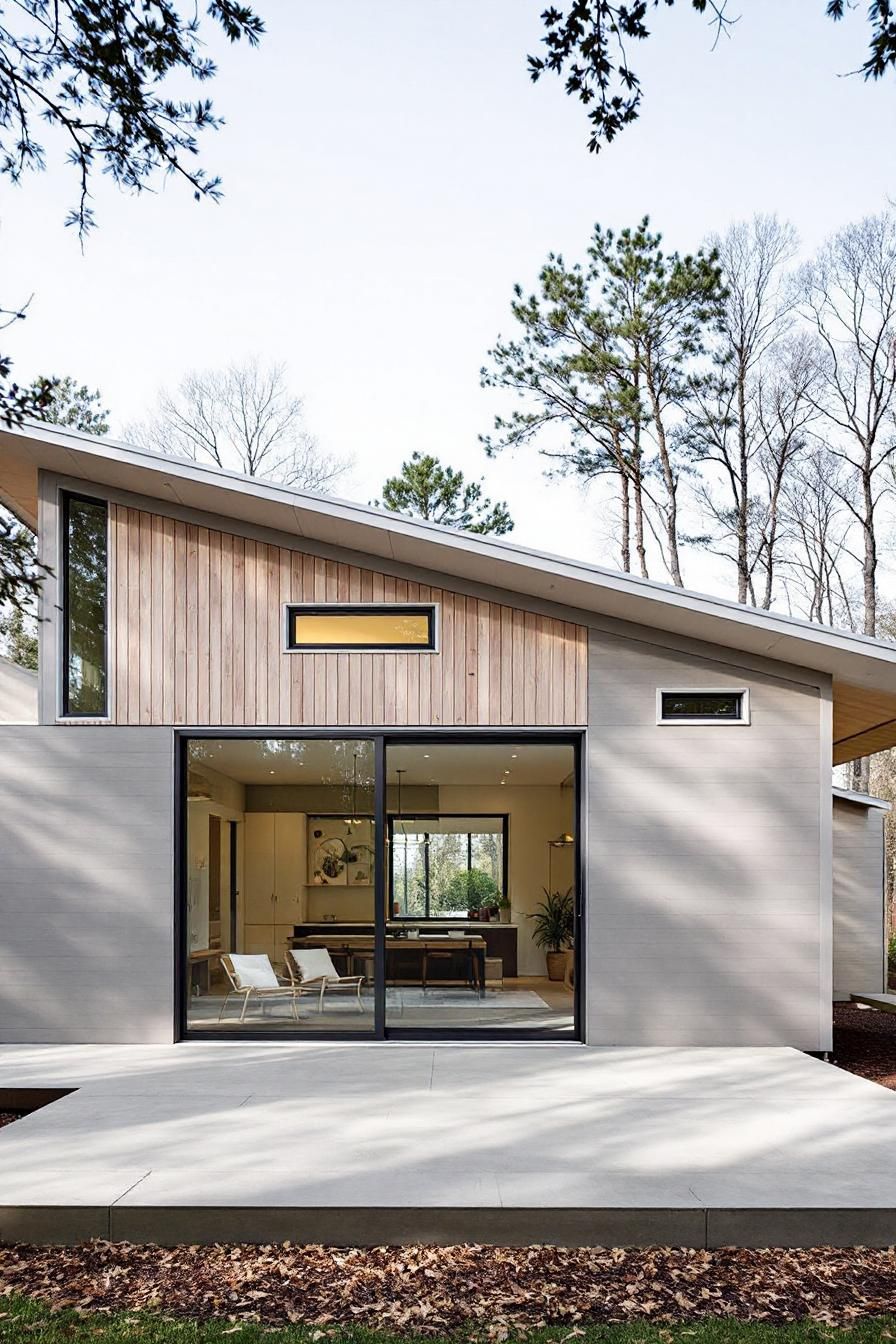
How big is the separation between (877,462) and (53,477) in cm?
1502

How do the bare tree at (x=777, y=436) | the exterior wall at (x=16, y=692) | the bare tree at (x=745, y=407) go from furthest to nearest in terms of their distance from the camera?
the bare tree at (x=777, y=436) → the bare tree at (x=745, y=407) → the exterior wall at (x=16, y=692)

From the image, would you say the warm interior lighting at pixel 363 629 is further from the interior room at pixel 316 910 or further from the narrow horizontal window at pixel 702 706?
the narrow horizontal window at pixel 702 706

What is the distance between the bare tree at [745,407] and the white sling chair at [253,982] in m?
12.8

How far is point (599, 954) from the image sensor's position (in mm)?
8766

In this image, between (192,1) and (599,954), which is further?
(599,954)

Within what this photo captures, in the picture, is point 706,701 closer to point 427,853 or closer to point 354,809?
point 354,809

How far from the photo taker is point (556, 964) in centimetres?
1373

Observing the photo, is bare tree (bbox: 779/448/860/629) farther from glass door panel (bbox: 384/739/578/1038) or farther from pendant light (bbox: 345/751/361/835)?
pendant light (bbox: 345/751/361/835)

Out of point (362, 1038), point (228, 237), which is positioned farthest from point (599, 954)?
point (228, 237)

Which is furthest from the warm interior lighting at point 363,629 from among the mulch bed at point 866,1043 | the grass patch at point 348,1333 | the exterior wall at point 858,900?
the exterior wall at point 858,900

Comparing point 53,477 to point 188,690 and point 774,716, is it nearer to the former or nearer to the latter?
point 188,690

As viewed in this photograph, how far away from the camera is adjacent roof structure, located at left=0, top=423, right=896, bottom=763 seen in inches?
309

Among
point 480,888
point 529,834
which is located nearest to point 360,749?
point 480,888

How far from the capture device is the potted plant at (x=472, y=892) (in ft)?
45.4
